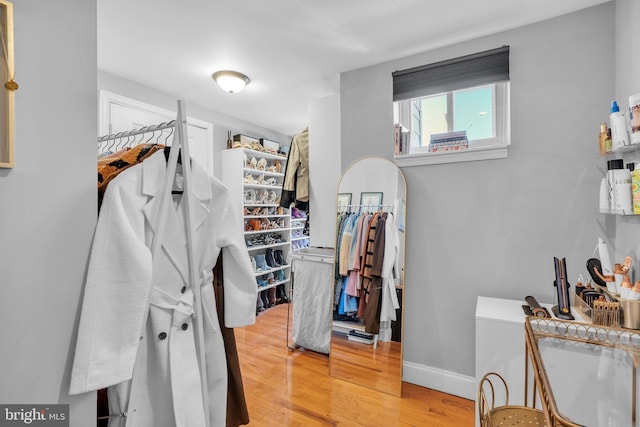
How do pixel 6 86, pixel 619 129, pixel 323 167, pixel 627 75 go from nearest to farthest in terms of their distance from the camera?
1. pixel 6 86
2. pixel 619 129
3. pixel 627 75
4. pixel 323 167

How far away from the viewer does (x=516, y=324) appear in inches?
62.3

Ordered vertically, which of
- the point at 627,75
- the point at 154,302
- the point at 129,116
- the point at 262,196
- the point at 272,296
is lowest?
the point at 272,296

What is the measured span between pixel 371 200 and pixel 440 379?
4.57ft

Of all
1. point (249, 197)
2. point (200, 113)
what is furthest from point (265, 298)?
point (200, 113)

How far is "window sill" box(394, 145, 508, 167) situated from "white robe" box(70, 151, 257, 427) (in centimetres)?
150

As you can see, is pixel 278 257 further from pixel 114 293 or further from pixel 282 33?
pixel 114 293

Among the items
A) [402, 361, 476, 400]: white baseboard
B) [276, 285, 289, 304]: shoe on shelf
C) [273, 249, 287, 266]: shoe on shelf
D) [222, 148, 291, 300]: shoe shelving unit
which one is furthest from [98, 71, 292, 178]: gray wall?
[402, 361, 476, 400]: white baseboard

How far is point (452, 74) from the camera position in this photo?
2.16 metres

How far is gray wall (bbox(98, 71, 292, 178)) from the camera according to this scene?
260 cm

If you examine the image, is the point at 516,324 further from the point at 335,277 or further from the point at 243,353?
the point at 243,353

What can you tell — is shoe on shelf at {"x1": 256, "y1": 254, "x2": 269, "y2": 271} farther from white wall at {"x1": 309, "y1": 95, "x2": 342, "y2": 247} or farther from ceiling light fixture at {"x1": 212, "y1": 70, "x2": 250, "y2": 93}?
ceiling light fixture at {"x1": 212, "y1": 70, "x2": 250, "y2": 93}

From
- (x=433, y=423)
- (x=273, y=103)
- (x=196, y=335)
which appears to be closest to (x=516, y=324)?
(x=433, y=423)

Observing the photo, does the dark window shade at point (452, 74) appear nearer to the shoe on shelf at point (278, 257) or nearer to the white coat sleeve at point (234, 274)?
the white coat sleeve at point (234, 274)

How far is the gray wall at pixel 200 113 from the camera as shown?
2598mm
